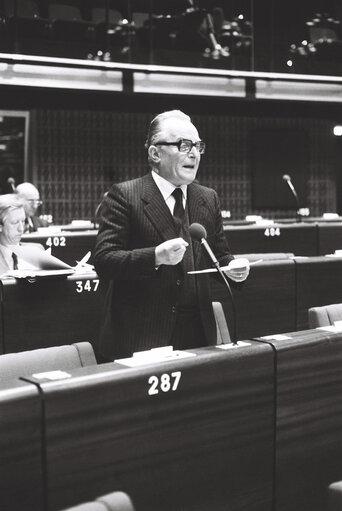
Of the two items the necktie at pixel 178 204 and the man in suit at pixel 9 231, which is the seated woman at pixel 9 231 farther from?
the necktie at pixel 178 204

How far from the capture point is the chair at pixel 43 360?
7.99ft

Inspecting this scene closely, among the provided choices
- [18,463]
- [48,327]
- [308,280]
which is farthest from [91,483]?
[308,280]

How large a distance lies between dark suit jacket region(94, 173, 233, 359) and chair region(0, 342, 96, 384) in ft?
0.53

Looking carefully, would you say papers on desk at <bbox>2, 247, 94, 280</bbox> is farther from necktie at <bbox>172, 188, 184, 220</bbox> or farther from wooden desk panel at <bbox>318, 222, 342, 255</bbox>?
wooden desk panel at <bbox>318, 222, 342, 255</bbox>

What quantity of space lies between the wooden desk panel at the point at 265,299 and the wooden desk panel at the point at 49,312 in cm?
98

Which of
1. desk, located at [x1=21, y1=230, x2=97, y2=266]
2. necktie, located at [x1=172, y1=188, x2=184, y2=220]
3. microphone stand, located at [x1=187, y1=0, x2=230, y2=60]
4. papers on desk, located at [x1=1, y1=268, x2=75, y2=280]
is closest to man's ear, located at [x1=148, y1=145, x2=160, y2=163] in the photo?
necktie, located at [x1=172, y1=188, x2=184, y2=220]

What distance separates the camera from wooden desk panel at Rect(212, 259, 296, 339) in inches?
204

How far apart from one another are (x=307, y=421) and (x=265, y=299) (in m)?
2.96

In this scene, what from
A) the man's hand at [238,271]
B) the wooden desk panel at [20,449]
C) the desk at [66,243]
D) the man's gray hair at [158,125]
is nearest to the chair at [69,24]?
the desk at [66,243]

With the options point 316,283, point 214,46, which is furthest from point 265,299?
point 214,46

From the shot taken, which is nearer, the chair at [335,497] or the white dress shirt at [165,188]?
the chair at [335,497]

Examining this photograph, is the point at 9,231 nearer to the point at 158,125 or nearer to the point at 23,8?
the point at 158,125


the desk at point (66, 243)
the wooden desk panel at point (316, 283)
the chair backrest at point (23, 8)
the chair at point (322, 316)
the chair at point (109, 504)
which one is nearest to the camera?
the chair at point (109, 504)

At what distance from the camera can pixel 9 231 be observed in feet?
16.1
